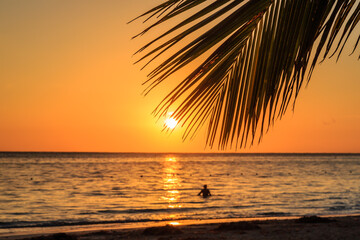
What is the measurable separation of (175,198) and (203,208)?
680 cm

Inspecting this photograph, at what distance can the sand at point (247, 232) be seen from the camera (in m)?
15.4

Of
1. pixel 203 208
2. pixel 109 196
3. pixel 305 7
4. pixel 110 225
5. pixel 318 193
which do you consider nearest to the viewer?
pixel 305 7

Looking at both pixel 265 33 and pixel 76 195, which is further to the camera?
pixel 76 195

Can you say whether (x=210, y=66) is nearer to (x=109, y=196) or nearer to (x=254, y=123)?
(x=254, y=123)

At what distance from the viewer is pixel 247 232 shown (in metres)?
16.6

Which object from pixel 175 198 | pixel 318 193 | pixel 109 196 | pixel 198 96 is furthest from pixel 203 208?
pixel 198 96

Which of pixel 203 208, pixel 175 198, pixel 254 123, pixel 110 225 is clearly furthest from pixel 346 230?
pixel 175 198

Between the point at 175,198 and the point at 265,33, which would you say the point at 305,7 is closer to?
the point at 265,33

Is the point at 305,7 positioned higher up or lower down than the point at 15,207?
higher up

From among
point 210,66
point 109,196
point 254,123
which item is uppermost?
point 210,66

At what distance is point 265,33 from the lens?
1.04m

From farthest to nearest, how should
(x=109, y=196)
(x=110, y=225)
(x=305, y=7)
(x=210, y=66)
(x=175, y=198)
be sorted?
(x=109, y=196)
(x=175, y=198)
(x=110, y=225)
(x=210, y=66)
(x=305, y=7)

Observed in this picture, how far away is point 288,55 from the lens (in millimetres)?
995

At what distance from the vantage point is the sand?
50.5ft
